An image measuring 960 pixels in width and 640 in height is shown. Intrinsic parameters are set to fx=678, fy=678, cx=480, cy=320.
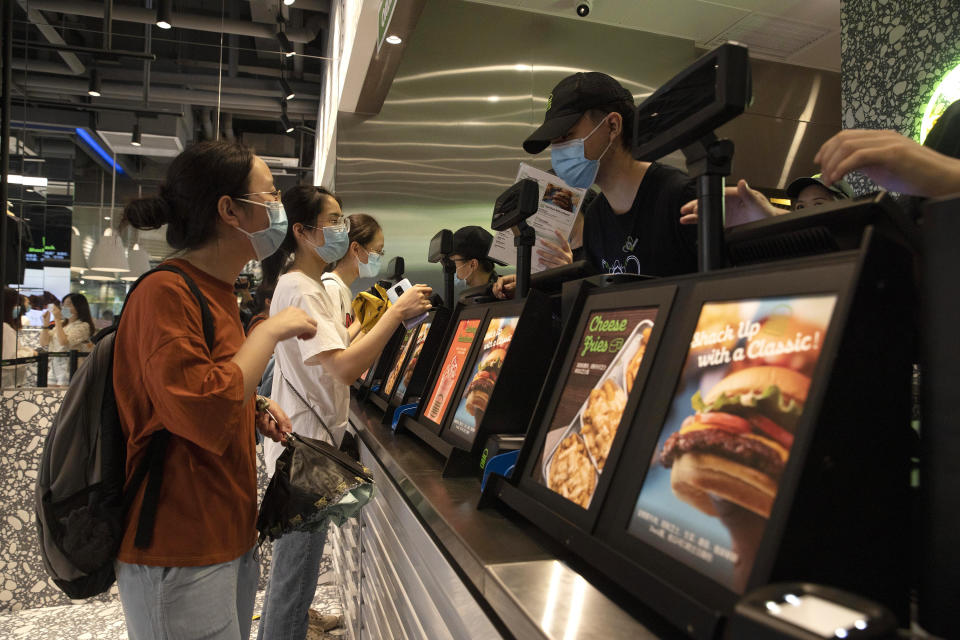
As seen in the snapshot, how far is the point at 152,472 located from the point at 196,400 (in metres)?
0.24

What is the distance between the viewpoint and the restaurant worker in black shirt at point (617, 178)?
198 centimetres

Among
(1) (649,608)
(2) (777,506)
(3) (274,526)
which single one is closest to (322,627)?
(3) (274,526)

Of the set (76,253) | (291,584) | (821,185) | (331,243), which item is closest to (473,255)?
(331,243)

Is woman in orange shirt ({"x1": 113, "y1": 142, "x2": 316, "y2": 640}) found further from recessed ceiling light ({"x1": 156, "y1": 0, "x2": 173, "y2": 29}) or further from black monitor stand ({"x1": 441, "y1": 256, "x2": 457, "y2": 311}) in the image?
recessed ceiling light ({"x1": 156, "y1": 0, "x2": 173, "y2": 29})

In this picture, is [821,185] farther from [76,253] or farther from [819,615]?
[76,253]

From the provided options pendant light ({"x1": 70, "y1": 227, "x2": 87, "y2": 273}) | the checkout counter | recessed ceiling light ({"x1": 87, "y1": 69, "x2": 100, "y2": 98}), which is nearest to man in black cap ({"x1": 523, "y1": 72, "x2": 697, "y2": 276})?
the checkout counter

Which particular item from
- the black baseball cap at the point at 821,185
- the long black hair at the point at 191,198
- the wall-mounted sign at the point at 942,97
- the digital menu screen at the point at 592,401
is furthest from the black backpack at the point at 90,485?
the wall-mounted sign at the point at 942,97

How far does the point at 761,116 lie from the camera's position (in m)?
6.07

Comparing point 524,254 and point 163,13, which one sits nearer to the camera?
point 524,254

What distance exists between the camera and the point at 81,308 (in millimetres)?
5438

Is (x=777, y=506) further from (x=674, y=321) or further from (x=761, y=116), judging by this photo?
(x=761, y=116)

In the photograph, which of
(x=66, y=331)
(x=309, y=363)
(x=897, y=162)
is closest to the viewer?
(x=897, y=162)

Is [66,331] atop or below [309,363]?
below

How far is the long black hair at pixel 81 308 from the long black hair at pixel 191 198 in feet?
13.7
